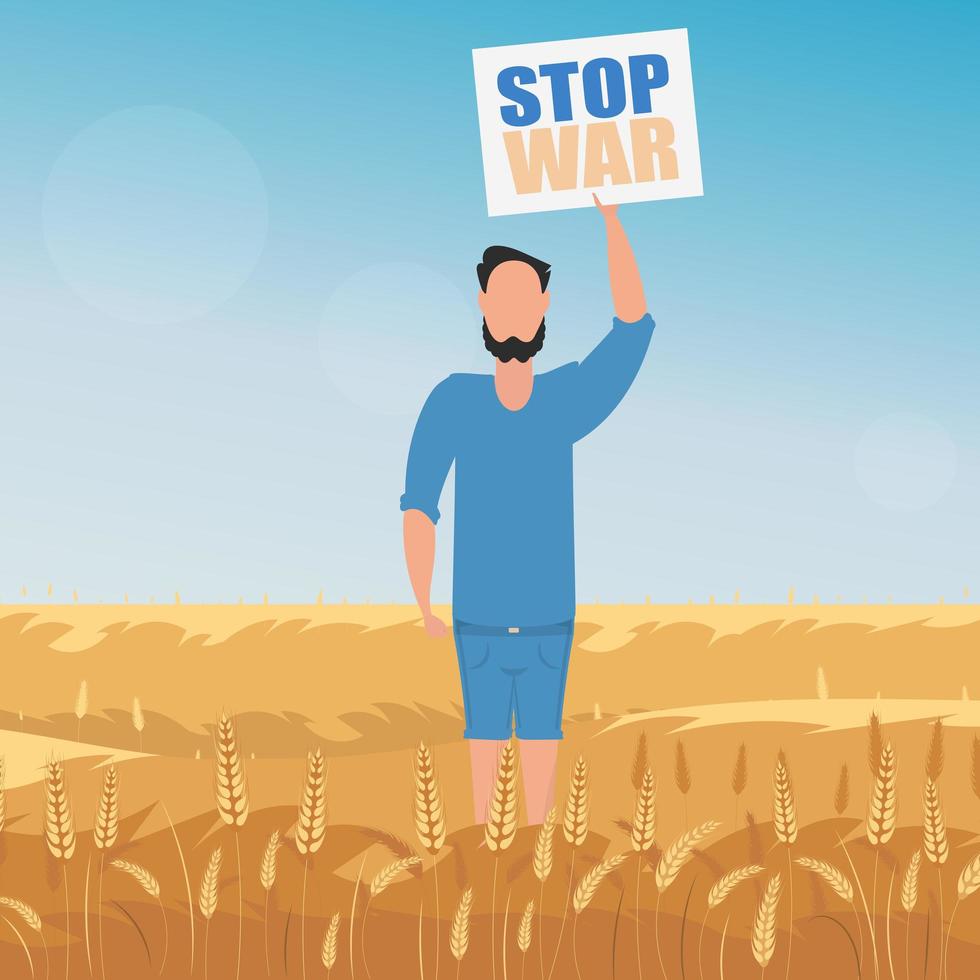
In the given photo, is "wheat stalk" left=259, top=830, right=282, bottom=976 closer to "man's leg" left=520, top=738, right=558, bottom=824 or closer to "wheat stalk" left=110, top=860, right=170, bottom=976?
"wheat stalk" left=110, top=860, right=170, bottom=976

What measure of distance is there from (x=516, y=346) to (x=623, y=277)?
508 mm

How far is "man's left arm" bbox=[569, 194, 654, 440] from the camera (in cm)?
484

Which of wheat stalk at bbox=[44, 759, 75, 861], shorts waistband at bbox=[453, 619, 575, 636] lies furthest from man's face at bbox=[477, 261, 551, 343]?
wheat stalk at bbox=[44, 759, 75, 861]

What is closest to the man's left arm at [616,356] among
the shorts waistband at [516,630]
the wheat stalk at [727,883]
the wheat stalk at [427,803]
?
the shorts waistband at [516,630]

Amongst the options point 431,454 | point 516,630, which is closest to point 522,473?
point 431,454

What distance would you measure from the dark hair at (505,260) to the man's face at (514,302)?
16 mm

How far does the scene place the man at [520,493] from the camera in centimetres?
480

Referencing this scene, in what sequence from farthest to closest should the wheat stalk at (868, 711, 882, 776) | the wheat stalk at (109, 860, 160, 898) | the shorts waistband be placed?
the shorts waistband < the wheat stalk at (868, 711, 882, 776) < the wheat stalk at (109, 860, 160, 898)

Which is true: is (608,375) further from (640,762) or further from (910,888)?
(910,888)

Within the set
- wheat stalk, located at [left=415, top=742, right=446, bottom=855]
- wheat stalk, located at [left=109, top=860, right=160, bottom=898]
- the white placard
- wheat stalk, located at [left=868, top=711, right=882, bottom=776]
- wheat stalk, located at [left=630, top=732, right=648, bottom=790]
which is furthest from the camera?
the white placard

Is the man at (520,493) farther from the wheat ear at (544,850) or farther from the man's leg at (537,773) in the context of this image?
the wheat ear at (544,850)

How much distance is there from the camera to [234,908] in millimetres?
3818

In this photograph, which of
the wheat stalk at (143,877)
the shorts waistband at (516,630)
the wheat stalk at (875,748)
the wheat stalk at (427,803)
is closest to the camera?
the wheat stalk at (427,803)

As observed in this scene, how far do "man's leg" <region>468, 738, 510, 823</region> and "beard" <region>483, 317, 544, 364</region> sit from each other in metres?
1.55
